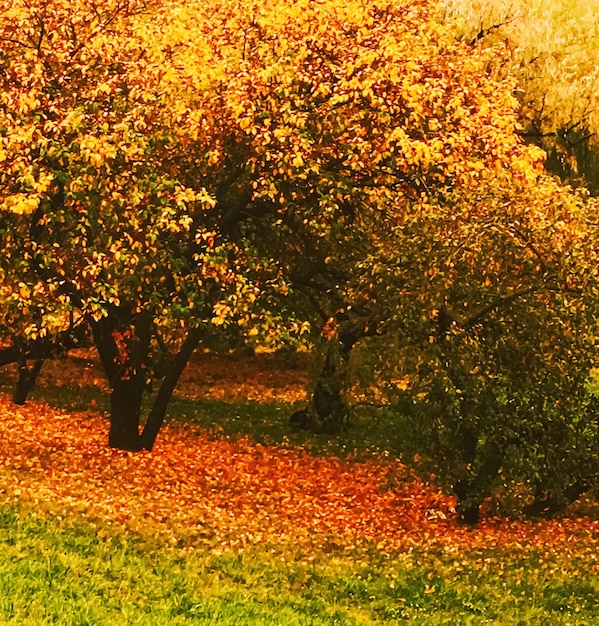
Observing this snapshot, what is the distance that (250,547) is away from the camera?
1255cm

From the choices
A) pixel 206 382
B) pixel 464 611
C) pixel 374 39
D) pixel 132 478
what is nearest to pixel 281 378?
pixel 206 382

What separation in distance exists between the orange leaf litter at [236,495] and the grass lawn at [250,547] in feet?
0.17

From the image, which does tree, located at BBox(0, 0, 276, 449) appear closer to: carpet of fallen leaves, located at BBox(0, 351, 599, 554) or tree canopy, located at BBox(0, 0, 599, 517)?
tree canopy, located at BBox(0, 0, 599, 517)

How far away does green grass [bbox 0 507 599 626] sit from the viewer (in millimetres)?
9250

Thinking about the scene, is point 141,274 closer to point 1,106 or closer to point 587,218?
point 1,106

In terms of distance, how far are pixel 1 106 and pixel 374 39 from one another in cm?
696

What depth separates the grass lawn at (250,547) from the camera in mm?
9805

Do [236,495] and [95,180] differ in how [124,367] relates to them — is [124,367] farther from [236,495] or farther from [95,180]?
[95,180]

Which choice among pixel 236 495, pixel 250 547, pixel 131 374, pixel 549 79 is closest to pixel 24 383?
pixel 131 374

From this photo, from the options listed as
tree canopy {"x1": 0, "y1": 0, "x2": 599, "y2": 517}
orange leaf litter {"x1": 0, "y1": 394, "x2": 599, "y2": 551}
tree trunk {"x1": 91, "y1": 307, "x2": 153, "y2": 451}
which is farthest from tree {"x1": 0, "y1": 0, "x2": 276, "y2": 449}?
orange leaf litter {"x1": 0, "y1": 394, "x2": 599, "y2": 551}

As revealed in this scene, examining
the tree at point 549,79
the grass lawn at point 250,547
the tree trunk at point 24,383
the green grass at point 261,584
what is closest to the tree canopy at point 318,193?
the grass lawn at point 250,547

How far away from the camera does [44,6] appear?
15.2 metres

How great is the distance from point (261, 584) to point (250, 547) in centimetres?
163

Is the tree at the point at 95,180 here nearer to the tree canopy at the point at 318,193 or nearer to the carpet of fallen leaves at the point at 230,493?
the tree canopy at the point at 318,193
